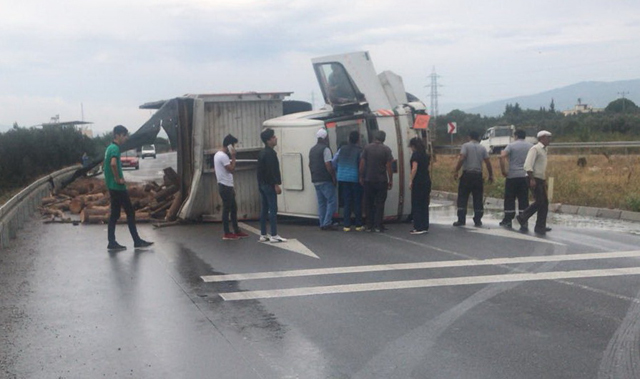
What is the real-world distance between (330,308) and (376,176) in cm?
573

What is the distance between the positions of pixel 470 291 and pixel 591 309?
4.47 feet

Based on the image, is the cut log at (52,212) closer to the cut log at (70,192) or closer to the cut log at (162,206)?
the cut log at (70,192)

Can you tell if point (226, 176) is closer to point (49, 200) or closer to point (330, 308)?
point (330, 308)

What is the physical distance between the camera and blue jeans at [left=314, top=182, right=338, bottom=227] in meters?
13.8

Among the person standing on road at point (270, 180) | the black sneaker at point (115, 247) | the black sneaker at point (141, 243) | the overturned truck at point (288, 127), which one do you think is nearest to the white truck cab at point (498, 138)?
the overturned truck at point (288, 127)

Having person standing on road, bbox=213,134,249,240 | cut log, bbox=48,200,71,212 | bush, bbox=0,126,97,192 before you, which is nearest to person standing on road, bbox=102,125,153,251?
person standing on road, bbox=213,134,249,240

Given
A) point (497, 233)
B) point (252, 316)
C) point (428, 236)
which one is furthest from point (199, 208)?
point (252, 316)

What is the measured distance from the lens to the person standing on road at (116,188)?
39.7 feet

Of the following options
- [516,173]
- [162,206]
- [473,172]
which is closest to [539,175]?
[516,173]

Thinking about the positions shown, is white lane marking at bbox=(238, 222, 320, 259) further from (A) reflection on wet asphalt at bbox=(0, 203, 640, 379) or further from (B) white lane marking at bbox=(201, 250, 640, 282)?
(B) white lane marking at bbox=(201, 250, 640, 282)

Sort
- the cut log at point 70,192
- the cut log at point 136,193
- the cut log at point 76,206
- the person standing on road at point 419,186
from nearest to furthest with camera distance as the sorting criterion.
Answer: the person standing on road at point 419,186 → the cut log at point 136,193 → the cut log at point 76,206 → the cut log at point 70,192

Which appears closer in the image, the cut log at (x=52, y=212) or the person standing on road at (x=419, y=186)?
the person standing on road at (x=419, y=186)

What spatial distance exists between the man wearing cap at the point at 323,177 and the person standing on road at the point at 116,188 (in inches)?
129

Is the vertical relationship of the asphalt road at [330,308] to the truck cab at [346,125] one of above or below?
below
